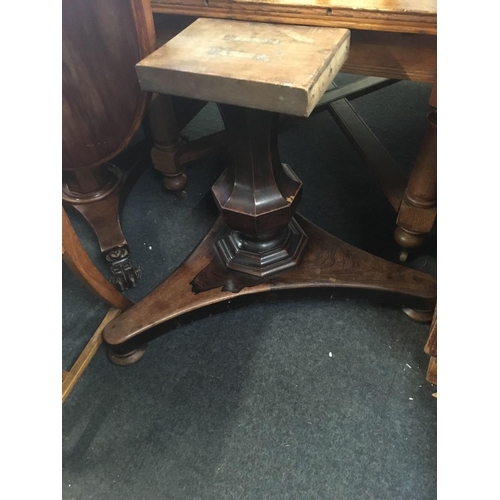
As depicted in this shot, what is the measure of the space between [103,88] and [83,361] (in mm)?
547

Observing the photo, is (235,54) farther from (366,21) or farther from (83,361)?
(83,361)

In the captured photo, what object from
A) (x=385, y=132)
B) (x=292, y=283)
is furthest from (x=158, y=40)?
(x=385, y=132)

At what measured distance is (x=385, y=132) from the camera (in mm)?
1653

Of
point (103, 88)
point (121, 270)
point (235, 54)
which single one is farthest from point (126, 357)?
point (235, 54)

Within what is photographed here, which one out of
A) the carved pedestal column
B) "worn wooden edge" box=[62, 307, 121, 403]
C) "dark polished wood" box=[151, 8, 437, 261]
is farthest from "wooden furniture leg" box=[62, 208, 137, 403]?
"dark polished wood" box=[151, 8, 437, 261]

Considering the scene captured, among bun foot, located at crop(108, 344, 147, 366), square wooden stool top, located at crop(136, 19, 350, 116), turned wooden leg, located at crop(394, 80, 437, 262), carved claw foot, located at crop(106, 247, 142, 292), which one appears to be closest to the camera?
square wooden stool top, located at crop(136, 19, 350, 116)

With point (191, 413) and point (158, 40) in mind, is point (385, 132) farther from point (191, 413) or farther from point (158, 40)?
point (191, 413)

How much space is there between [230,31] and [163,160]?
65 centimetres

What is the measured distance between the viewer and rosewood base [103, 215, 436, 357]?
0.99m

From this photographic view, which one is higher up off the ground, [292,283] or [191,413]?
[292,283]


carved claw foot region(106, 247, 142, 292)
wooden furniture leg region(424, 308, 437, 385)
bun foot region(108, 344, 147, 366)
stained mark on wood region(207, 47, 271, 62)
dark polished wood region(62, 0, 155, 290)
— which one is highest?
stained mark on wood region(207, 47, 271, 62)

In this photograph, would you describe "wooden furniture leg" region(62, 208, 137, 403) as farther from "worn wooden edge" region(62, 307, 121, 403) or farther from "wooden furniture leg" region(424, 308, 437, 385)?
"wooden furniture leg" region(424, 308, 437, 385)

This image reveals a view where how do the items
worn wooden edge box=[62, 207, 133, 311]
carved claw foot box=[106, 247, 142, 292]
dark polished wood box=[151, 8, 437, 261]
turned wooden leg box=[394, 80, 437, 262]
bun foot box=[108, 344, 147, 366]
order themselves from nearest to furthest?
dark polished wood box=[151, 8, 437, 261], worn wooden edge box=[62, 207, 133, 311], turned wooden leg box=[394, 80, 437, 262], bun foot box=[108, 344, 147, 366], carved claw foot box=[106, 247, 142, 292]

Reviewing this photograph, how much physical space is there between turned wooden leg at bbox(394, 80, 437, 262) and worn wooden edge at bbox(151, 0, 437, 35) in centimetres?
25
